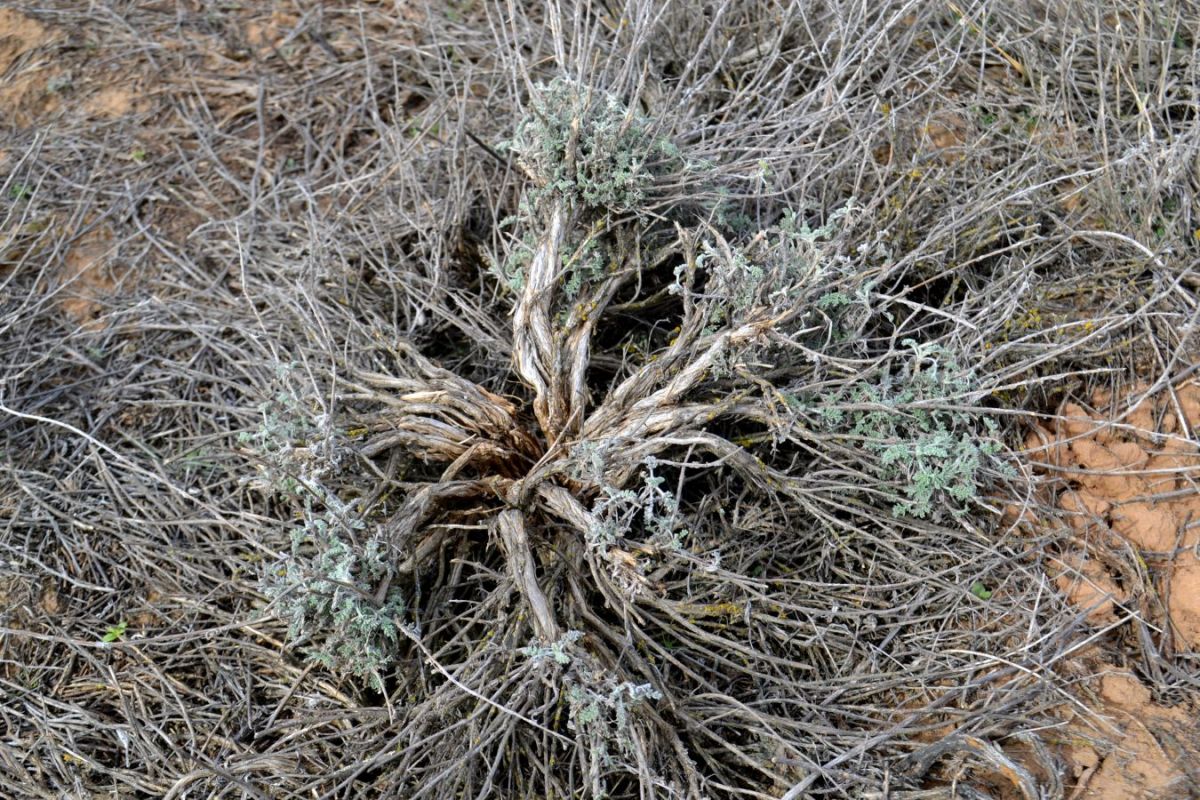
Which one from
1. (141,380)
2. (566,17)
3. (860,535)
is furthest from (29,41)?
(860,535)

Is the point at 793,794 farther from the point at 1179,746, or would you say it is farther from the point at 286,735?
the point at 286,735

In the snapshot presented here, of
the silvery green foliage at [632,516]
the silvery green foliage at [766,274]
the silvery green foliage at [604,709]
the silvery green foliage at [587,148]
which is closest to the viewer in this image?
the silvery green foliage at [604,709]

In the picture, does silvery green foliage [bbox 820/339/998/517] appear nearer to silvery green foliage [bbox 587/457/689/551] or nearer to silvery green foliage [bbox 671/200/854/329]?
silvery green foliage [bbox 671/200/854/329]

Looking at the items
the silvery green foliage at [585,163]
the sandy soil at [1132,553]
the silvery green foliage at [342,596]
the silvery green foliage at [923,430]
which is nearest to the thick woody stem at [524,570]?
the silvery green foliage at [342,596]

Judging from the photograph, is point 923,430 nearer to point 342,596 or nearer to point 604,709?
point 604,709

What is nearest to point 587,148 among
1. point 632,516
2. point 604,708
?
point 632,516

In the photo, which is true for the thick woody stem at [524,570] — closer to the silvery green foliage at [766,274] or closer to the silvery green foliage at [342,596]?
the silvery green foliage at [342,596]
